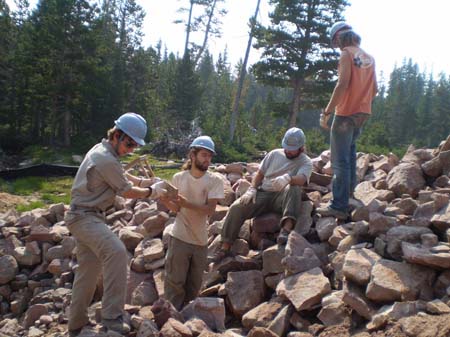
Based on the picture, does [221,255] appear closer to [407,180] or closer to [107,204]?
[107,204]

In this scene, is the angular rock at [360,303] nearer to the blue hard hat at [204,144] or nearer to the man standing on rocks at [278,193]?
the man standing on rocks at [278,193]

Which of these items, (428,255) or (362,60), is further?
(362,60)

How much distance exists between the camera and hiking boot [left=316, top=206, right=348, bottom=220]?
4.59 m

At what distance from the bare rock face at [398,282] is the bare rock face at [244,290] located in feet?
3.86

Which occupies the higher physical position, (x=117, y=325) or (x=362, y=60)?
(x=362, y=60)

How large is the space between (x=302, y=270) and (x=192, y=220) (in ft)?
3.76

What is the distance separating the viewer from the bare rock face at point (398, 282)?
10.8 feet

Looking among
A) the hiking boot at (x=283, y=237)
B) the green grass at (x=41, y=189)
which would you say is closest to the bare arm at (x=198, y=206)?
the hiking boot at (x=283, y=237)

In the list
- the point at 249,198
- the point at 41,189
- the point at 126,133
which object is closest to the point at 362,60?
the point at 249,198

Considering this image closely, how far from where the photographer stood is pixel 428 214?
13.9 feet

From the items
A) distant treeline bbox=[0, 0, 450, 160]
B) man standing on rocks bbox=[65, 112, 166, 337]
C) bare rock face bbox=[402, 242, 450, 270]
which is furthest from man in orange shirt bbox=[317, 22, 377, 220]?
distant treeline bbox=[0, 0, 450, 160]

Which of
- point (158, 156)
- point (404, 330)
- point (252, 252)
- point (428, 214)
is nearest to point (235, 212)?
point (252, 252)

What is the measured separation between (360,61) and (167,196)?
2.38 m

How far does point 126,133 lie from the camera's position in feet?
12.0
